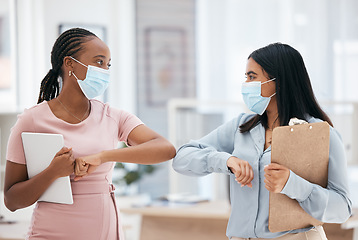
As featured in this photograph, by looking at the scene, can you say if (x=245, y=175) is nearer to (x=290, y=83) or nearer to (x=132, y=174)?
(x=290, y=83)

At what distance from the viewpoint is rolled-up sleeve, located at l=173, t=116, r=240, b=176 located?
159 centimetres

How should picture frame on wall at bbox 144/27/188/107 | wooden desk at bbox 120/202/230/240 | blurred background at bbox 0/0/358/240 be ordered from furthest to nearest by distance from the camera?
picture frame on wall at bbox 144/27/188/107 < blurred background at bbox 0/0/358/240 < wooden desk at bbox 120/202/230/240

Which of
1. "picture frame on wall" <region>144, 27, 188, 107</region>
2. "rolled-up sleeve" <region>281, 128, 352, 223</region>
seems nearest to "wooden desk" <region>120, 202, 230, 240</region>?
"rolled-up sleeve" <region>281, 128, 352, 223</region>

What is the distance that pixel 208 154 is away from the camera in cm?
164

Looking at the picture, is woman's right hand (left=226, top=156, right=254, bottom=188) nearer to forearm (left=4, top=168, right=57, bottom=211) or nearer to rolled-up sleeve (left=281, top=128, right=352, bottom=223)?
rolled-up sleeve (left=281, top=128, right=352, bottom=223)

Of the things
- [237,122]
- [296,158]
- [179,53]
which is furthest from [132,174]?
[296,158]

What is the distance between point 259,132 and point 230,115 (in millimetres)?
2829

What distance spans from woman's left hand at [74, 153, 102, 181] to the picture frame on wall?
10.9ft

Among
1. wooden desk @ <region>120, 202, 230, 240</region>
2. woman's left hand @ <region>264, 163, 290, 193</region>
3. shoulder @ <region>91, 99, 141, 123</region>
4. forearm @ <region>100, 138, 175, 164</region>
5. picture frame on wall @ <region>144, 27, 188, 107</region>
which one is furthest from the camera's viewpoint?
picture frame on wall @ <region>144, 27, 188, 107</region>

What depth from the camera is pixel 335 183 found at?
4.80ft

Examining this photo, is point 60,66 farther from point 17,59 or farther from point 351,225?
point 17,59

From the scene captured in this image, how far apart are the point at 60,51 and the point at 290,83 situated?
0.71 m

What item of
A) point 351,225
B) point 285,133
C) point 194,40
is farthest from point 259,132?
point 194,40

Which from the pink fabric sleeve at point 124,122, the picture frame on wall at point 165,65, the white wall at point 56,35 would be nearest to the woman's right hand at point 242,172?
the pink fabric sleeve at point 124,122
